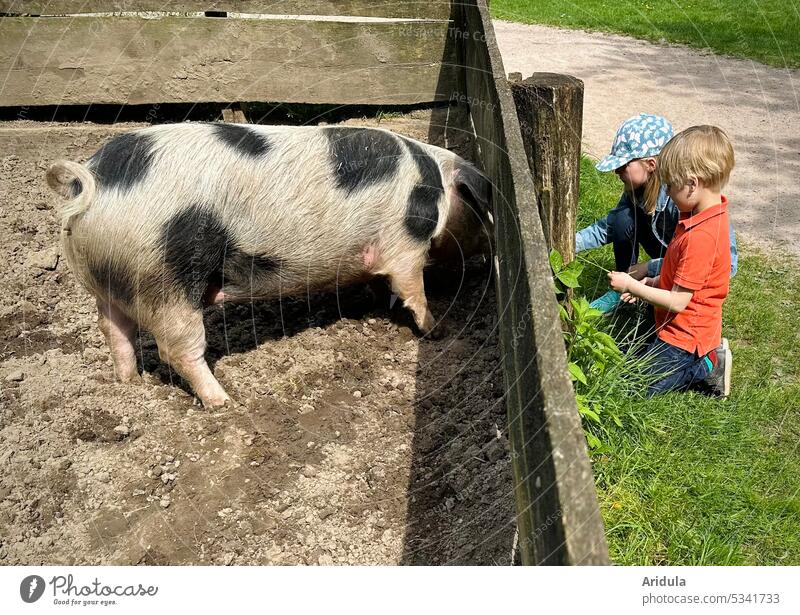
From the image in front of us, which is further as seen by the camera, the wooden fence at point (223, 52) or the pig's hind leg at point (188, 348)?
the wooden fence at point (223, 52)

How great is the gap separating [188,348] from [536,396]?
7.22ft

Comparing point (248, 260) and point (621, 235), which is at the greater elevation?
point (621, 235)

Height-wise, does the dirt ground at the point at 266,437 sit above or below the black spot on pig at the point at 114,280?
below

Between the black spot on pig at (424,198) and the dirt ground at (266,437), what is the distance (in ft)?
2.06

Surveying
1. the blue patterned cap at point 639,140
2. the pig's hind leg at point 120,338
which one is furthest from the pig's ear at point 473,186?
the pig's hind leg at point 120,338

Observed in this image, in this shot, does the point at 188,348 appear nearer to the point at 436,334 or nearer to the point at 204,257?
the point at 204,257

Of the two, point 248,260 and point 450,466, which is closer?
point 450,466

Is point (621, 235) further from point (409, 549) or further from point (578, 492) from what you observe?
point (578, 492)

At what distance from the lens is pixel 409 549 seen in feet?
9.36

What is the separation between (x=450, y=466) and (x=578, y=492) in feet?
5.88

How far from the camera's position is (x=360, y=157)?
372 centimetres

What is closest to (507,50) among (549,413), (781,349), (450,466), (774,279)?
(774,279)

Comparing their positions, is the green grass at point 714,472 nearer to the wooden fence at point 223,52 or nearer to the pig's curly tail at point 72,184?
the pig's curly tail at point 72,184

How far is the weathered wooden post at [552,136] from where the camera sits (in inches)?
125
